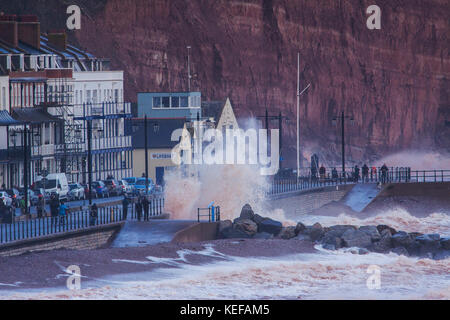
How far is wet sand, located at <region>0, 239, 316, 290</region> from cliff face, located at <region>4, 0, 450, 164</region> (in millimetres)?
56552

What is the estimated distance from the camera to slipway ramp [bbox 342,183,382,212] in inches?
3366

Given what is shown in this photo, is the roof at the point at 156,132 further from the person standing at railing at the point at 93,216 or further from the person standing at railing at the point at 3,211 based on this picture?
the person standing at railing at the point at 93,216

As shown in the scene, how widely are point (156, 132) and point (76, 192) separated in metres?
20.0

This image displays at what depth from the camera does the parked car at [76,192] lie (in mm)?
73062

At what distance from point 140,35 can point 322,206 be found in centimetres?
4306

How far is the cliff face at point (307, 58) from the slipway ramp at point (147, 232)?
56020 millimetres

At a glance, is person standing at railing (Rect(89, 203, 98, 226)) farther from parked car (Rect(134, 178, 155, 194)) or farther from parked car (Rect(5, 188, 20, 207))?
parked car (Rect(134, 178, 155, 194))

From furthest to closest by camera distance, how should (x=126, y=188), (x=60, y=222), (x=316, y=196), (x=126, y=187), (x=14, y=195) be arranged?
(x=316, y=196)
(x=126, y=187)
(x=126, y=188)
(x=14, y=195)
(x=60, y=222)

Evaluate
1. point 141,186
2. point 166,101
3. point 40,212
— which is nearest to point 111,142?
point 166,101

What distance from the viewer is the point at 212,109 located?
106 m

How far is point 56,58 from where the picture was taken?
8956cm

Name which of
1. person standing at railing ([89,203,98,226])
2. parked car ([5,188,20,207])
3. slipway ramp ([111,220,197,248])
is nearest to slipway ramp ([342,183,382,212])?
parked car ([5,188,20,207])

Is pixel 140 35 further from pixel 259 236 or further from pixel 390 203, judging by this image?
pixel 259 236

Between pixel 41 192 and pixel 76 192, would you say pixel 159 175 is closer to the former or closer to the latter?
pixel 76 192
